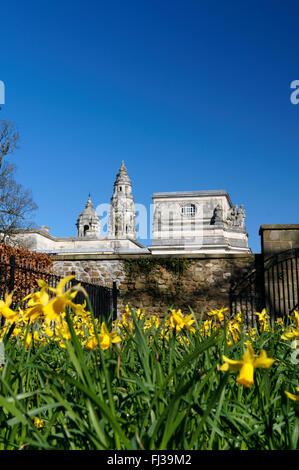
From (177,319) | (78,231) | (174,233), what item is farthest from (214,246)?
(78,231)

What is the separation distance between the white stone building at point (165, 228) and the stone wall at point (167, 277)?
15.0m

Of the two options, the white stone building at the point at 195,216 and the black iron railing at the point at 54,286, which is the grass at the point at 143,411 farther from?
the white stone building at the point at 195,216

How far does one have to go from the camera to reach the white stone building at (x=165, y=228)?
30.0 m

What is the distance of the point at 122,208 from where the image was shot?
→ 64.9 meters

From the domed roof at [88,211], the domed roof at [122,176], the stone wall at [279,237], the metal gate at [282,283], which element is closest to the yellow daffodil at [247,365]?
→ the metal gate at [282,283]

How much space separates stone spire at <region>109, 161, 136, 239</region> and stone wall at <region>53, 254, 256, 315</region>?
5172 centimetres

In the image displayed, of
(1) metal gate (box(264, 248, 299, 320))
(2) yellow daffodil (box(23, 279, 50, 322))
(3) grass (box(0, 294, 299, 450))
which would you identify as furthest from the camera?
Answer: (1) metal gate (box(264, 248, 299, 320))

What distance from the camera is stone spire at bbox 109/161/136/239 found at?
6494 cm

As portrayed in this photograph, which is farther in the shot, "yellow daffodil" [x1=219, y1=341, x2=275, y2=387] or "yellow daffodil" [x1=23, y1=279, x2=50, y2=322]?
"yellow daffodil" [x1=23, y1=279, x2=50, y2=322]

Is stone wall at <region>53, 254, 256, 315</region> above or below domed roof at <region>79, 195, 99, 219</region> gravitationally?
below

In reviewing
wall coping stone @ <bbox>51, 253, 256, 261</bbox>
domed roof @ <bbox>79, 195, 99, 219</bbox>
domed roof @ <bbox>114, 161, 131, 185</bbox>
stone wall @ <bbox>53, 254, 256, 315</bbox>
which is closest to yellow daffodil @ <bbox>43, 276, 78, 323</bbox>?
stone wall @ <bbox>53, 254, 256, 315</bbox>

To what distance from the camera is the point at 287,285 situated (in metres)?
10.1

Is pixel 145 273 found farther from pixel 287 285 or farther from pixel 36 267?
pixel 287 285

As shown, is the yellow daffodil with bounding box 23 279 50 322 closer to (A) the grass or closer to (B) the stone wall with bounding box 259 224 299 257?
(A) the grass
